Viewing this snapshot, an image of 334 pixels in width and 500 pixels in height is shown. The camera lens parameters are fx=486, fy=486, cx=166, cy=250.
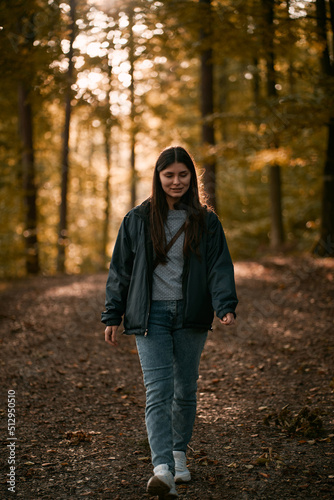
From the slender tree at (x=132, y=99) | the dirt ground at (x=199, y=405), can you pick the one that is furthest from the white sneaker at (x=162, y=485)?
the slender tree at (x=132, y=99)

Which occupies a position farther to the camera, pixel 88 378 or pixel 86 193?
pixel 86 193

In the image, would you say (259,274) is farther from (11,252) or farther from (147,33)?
(11,252)

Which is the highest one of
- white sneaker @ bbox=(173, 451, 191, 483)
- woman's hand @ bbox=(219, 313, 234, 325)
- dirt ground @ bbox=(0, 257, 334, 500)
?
woman's hand @ bbox=(219, 313, 234, 325)

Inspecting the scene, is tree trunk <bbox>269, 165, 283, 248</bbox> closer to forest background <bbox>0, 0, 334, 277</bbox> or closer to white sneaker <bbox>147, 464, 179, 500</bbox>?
forest background <bbox>0, 0, 334, 277</bbox>

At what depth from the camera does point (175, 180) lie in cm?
320

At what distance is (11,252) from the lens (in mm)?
13039

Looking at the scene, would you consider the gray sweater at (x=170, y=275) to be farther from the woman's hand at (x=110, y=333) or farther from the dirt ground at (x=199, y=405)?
the dirt ground at (x=199, y=405)

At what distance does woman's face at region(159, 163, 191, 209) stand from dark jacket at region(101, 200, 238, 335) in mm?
188

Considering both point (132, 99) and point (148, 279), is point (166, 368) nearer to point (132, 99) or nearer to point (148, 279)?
point (148, 279)

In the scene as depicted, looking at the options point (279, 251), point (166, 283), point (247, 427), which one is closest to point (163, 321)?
point (166, 283)

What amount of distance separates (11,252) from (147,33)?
6567mm

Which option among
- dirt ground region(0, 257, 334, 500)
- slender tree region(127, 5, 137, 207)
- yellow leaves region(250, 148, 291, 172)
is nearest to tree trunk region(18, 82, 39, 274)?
slender tree region(127, 5, 137, 207)

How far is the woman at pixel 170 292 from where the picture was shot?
118 inches

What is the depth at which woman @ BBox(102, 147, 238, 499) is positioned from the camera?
3.01m
